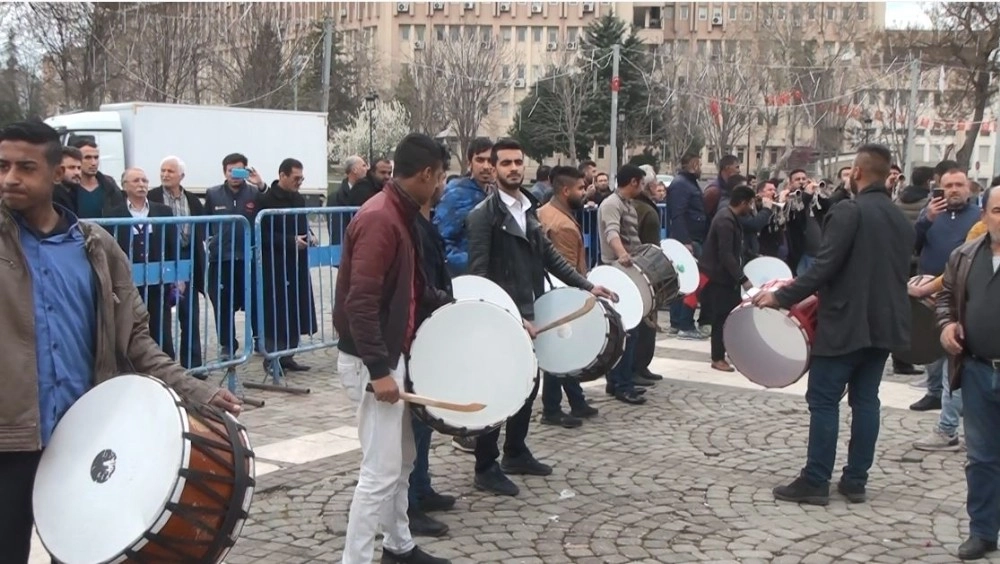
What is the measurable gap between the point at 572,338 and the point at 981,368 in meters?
2.34

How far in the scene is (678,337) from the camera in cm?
1234

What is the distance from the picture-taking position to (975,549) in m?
5.11

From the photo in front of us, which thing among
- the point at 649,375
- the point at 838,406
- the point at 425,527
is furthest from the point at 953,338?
the point at 649,375

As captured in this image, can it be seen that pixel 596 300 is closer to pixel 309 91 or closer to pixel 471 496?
pixel 471 496

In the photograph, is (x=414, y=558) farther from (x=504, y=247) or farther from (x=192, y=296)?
(x=192, y=296)

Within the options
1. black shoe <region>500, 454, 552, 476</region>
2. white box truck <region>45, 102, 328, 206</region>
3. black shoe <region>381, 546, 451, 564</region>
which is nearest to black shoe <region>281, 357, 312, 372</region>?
black shoe <region>500, 454, 552, 476</region>

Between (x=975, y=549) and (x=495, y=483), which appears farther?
(x=495, y=483)

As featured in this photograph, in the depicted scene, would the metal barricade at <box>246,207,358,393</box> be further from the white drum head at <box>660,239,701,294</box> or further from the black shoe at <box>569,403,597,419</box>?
the white drum head at <box>660,239,701,294</box>

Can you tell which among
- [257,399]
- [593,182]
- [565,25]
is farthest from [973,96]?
[565,25]

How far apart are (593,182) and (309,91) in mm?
44620

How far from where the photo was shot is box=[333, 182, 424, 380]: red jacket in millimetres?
4297

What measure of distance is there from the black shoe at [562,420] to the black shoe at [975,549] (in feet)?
10.3

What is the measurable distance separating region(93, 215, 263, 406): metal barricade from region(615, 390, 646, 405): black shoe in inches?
120

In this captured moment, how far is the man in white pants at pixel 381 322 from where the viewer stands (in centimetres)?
432
